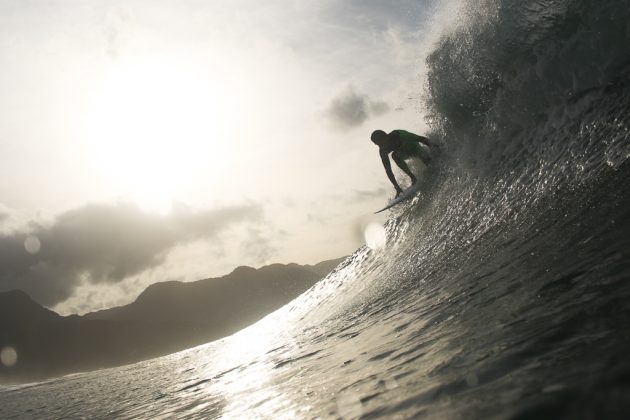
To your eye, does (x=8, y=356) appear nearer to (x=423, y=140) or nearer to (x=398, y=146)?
(x=398, y=146)

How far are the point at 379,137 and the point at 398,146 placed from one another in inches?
23.9

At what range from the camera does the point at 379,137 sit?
10.6 m

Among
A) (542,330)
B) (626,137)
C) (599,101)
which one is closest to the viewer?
(542,330)

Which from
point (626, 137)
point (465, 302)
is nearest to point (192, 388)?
point (465, 302)

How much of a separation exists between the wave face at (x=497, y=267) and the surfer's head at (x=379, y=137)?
1.56m

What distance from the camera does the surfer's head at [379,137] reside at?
10.5 meters

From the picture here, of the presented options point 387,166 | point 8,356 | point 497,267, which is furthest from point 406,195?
point 8,356

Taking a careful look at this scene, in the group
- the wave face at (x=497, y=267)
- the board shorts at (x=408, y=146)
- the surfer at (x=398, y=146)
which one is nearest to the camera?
the wave face at (x=497, y=267)

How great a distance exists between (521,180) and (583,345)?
5419 millimetres

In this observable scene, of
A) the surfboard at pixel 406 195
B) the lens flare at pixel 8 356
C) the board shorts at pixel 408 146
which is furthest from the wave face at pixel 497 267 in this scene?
the lens flare at pixel 8 356

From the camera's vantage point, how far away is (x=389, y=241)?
1152 centimetres

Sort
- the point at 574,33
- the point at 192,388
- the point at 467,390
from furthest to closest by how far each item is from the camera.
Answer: the point at 574,33, the point at 192,388, the point at 467,390

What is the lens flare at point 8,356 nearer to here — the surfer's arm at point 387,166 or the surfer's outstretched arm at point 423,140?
the surfer's arm at point 387,166

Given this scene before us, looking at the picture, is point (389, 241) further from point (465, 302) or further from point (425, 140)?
point (465, 302)
